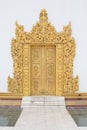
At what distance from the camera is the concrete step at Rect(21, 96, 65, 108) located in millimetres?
7480

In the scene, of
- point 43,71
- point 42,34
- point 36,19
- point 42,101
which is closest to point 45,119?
point 42,101

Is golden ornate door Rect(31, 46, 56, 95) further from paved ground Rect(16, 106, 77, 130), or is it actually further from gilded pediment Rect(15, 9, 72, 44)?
paved ground Rect(16, 106, 77, 130)

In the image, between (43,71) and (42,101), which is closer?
(42,101)

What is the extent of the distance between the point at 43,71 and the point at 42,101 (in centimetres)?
87

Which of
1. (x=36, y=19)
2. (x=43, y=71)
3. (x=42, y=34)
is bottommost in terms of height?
(x=43, y=71)

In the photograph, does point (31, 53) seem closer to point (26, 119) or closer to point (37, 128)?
point (26, 119)

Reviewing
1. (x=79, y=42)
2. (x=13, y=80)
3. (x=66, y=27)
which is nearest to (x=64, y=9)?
(x=66, y=27)

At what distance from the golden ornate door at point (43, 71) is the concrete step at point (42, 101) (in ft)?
0.89

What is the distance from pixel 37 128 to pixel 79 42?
3491 millimetres

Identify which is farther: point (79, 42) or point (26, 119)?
point (79, 42)

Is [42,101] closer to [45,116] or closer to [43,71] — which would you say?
[43,71]

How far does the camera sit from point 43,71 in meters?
7.92

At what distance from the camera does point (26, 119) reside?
18.9 ft

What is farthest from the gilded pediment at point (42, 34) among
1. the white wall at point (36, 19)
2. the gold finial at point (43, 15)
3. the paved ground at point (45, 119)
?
the paved ground at point (45, 119)
